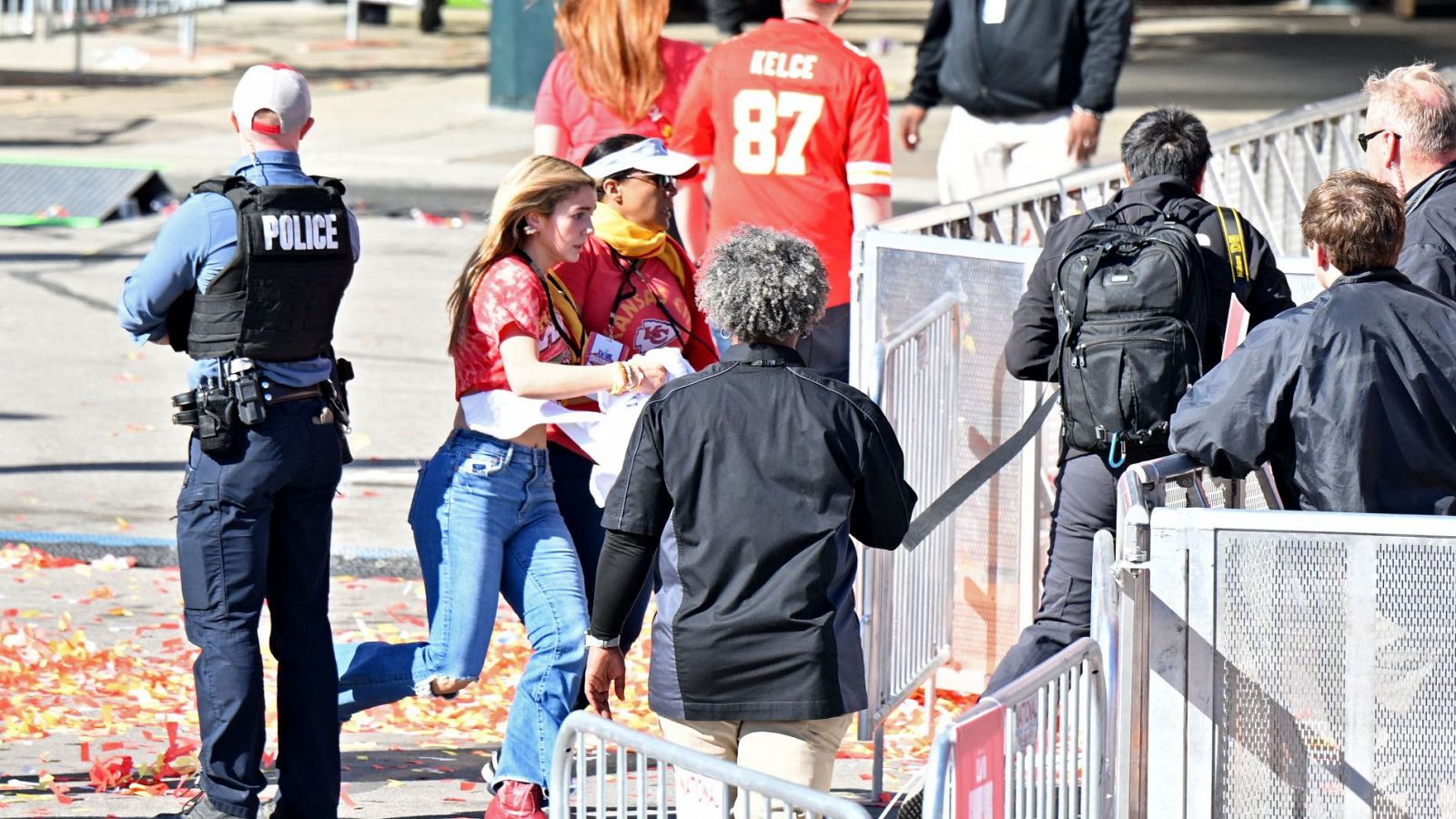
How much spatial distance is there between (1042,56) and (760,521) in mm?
5457

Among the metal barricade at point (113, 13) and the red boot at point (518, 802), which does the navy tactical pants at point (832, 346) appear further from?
the metal barricade at point (113, 13)

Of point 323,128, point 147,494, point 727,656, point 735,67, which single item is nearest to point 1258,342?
point 727,656

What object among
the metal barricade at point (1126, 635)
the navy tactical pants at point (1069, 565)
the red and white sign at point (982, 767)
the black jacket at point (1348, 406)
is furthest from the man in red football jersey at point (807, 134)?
the red and white sign at point (982, 767)

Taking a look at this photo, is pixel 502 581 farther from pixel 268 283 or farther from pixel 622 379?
pixel 268 283

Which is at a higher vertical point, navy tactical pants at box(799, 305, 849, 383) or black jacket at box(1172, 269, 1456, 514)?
black jacket at box(1172, 269, 1456, 514)

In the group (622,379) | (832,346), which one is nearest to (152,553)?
(832,346)

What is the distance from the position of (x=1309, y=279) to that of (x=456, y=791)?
2832 mm

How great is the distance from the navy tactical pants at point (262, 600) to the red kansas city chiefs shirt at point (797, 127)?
2111 mm

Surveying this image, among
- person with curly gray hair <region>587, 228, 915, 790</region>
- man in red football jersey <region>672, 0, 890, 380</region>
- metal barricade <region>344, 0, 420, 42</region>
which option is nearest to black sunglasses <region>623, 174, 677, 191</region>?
man in red football jersey <region>672, 0, 890, 380</region>

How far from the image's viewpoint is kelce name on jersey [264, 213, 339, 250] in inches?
188

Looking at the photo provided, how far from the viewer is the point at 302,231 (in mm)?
4848

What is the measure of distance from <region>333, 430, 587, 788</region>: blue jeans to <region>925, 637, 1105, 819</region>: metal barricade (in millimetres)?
1460

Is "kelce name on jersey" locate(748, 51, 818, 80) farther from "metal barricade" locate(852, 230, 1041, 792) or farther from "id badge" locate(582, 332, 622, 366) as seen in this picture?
"id badge" locate(582, 332, 622, 366)

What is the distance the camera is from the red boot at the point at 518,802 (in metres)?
4.99
